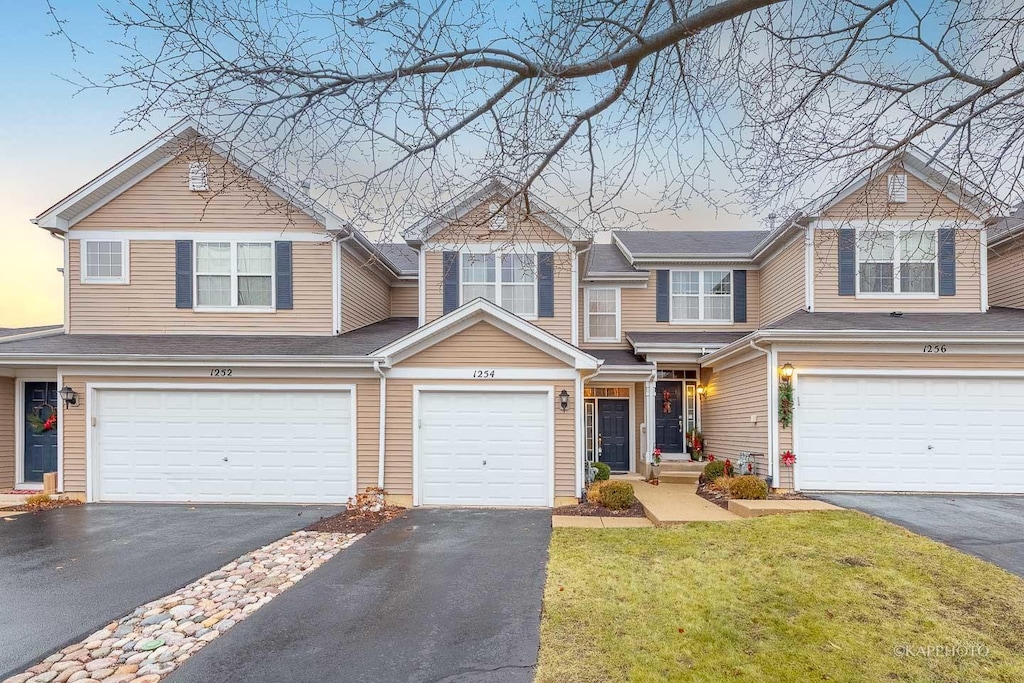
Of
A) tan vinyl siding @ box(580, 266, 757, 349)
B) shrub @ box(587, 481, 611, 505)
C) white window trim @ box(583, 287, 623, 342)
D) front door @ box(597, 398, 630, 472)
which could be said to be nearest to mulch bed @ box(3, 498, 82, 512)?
shrub @ box(587, 481, 611, 505)

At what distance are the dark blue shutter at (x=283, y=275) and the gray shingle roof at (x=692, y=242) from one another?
29.3 ft

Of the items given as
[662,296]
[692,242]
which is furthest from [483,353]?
[692,242]

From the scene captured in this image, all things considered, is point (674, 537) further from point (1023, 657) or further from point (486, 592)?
point (1023, 657)

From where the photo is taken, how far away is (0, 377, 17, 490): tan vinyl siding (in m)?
11.4

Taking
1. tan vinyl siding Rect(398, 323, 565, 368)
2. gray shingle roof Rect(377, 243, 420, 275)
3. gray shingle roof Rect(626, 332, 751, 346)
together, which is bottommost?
tan vinyl siding Rect(398, 323, 565, 368)

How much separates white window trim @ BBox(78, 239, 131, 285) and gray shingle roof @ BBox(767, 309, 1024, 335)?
13932mm

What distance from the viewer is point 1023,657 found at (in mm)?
4039

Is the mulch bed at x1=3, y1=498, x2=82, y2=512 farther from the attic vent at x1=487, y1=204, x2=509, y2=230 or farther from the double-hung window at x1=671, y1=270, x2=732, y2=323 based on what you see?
the double-hung window at x1=671, y1=270, x2=732, y2=323

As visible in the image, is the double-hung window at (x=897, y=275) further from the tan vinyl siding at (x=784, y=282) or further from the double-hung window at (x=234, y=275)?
the double-hung window at (x=234, y=275)

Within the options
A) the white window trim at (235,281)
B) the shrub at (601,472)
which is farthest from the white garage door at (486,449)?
the white window trim at (235,281)

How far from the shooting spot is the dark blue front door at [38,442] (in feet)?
38.3

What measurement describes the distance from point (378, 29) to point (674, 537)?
23.4ft

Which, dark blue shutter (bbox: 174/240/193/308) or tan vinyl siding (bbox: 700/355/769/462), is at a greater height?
dark blue shutter (bbox: 174/240/193/308)

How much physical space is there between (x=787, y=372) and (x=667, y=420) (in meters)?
4.73
